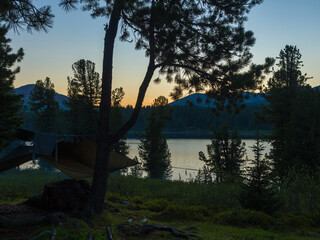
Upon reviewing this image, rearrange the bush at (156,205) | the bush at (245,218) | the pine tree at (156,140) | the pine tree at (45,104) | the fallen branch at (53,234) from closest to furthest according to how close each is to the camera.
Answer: the fallen branch at (53,234) → the bush at (245,218) → the bush at (156,205) → the pine tree at (156,140) → the pine tree at (45,104)

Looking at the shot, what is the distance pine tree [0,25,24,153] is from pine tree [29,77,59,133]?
53.8 ft

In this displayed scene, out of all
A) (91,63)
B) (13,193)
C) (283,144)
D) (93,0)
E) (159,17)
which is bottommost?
(13,193)

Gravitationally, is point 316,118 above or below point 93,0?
below

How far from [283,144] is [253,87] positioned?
13775mm

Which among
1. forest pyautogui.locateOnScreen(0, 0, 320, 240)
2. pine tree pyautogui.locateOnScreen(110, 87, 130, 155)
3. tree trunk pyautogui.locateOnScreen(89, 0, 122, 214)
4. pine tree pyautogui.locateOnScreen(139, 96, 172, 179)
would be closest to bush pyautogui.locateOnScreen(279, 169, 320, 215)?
forest pyautogui.locateOnScreen(0, 0, 320, 240)

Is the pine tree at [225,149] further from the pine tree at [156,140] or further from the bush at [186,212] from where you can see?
the bush at [186,212]

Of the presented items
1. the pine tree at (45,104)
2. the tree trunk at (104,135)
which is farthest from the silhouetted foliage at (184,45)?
the pine tree at (45,104)

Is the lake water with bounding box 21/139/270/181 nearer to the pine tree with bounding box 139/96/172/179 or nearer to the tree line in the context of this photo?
the pine tree with bounding box 139/96/172/179

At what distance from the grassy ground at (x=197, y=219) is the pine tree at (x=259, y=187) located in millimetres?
298

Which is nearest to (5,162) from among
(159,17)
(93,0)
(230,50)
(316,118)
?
(93,0)

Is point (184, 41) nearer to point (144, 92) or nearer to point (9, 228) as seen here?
point (144, 92)

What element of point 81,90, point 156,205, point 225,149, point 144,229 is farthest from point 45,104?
point 144,229

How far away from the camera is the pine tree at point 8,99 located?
9380 mm

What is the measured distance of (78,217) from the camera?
552 cm
